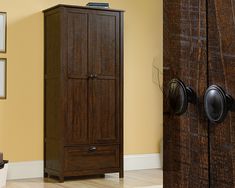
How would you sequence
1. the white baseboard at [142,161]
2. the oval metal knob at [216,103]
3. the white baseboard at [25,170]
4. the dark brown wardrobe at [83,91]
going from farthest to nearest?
1. the white baseboard at [142,161]
2. the white baseboard at [25,170]
3. the dark brown wardrobe at [83,91]
4. the oval metal knob at [216,103]

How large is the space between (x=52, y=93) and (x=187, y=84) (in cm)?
483

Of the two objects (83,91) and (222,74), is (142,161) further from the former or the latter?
(222,74)

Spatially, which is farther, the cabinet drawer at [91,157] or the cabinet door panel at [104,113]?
the cabinet door panel at [104,113]

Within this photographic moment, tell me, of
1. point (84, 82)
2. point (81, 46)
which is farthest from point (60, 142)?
point (81, 46)

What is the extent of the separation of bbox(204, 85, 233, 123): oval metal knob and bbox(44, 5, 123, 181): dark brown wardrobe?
4.66m

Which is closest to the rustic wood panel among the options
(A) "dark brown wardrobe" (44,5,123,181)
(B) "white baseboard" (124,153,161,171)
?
(A) "dark brown wardrobe" (44,5,123,181)

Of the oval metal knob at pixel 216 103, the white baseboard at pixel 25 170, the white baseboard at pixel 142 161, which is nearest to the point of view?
the oval metal knob at pixel 216 103


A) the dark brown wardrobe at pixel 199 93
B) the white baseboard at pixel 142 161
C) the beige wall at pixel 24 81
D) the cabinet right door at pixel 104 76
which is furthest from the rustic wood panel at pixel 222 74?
the white baseboard at pixel 142 161

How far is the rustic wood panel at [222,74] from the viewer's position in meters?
0.45

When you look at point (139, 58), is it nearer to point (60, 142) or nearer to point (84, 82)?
point (84, 82)

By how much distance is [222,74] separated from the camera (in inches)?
18.0

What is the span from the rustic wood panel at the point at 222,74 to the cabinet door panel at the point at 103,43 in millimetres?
4779

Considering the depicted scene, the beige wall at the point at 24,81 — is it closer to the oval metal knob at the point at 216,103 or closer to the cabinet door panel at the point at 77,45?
the cabinet door panel at the point at 77,45

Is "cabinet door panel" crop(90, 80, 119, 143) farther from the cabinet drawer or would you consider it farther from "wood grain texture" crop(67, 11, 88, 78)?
"wood grain texture" crop(67, 11, 88, 78)
